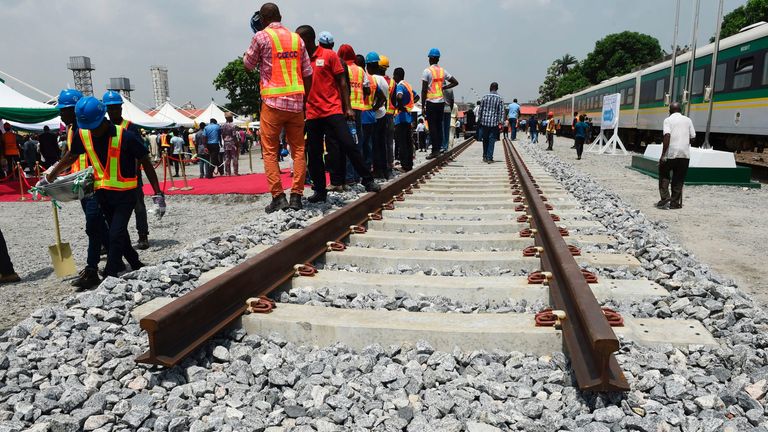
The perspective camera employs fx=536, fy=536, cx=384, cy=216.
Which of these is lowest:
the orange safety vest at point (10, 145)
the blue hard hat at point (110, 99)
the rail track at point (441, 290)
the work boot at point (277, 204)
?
the rail track at point (441, 290)

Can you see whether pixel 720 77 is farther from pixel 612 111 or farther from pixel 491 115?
pixel 491 115

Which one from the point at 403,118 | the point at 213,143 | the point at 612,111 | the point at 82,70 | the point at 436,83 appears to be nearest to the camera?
the point at 436,83

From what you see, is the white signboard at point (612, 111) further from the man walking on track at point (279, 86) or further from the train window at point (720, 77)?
the man walking on track at point (279, 86)

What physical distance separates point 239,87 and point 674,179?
205ft

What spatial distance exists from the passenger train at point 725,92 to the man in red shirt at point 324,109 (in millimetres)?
10894

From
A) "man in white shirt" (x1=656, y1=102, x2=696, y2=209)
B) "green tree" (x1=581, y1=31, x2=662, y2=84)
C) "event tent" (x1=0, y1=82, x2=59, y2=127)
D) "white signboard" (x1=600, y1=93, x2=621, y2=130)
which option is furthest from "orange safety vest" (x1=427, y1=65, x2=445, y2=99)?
"green tree" (x1=581, y1=31, x2=662, y2=84)

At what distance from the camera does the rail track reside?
2195 mm

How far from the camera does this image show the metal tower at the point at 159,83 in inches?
6152

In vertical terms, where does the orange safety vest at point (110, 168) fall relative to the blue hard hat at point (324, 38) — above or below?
below

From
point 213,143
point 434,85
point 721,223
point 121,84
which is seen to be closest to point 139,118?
point 213,143

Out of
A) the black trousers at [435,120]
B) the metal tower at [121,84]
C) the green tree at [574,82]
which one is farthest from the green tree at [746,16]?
the metal tower at [121,84]

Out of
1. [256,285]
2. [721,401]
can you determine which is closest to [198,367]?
[256,285]

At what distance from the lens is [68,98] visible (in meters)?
5.08

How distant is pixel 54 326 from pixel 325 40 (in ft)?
15.1
